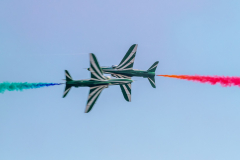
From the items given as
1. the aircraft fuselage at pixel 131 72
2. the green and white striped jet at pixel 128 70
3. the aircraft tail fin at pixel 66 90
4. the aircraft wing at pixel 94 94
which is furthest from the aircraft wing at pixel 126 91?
the aircraft tail fin at pixel 66 90

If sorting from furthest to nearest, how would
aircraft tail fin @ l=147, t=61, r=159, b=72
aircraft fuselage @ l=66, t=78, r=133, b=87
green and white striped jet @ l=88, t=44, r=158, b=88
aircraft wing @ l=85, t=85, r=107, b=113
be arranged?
aircraft tail fin @ l=147, t=61, r=159, b=72 → green and white striped jet @ l=88, t=44, r=158, b=88 → aircraft wing @ l=85, t=85, r=107, b=113 → aircraft fuselage @ l=66, t=78, r=133, b=87

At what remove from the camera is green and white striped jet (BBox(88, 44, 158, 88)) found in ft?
274

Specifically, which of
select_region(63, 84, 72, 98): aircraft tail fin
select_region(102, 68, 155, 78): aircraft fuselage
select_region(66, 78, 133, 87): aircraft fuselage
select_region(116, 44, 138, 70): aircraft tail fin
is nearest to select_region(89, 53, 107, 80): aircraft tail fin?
select_region(66, 78, 133, 87): aircraft fuselage

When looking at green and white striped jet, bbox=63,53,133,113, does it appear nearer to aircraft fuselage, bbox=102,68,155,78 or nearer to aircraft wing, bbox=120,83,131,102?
aircraft wing, bbox=120,83,131,102

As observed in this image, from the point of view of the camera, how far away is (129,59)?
8419 cm

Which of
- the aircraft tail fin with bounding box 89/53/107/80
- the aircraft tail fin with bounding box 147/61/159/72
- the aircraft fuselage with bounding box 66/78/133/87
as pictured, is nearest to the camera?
the aircraft fuselage with bounding box 66/78/133/87

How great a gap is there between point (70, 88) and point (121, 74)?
11.8m

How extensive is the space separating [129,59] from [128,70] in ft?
6.82

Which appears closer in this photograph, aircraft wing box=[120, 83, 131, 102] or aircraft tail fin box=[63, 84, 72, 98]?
aircraft tail fin box=[63, 84, 72, 98]

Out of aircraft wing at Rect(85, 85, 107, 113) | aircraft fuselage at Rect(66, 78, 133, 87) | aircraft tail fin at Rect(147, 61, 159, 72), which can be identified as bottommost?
aircraft wing at Rect(85, 85, 107, 113)

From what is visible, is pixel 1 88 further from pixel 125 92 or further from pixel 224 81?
pixel 224 81

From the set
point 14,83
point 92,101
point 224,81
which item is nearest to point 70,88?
point 92,101

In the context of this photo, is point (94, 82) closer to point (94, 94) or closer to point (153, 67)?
point (94, 94)

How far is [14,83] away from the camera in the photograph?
79.6 m
